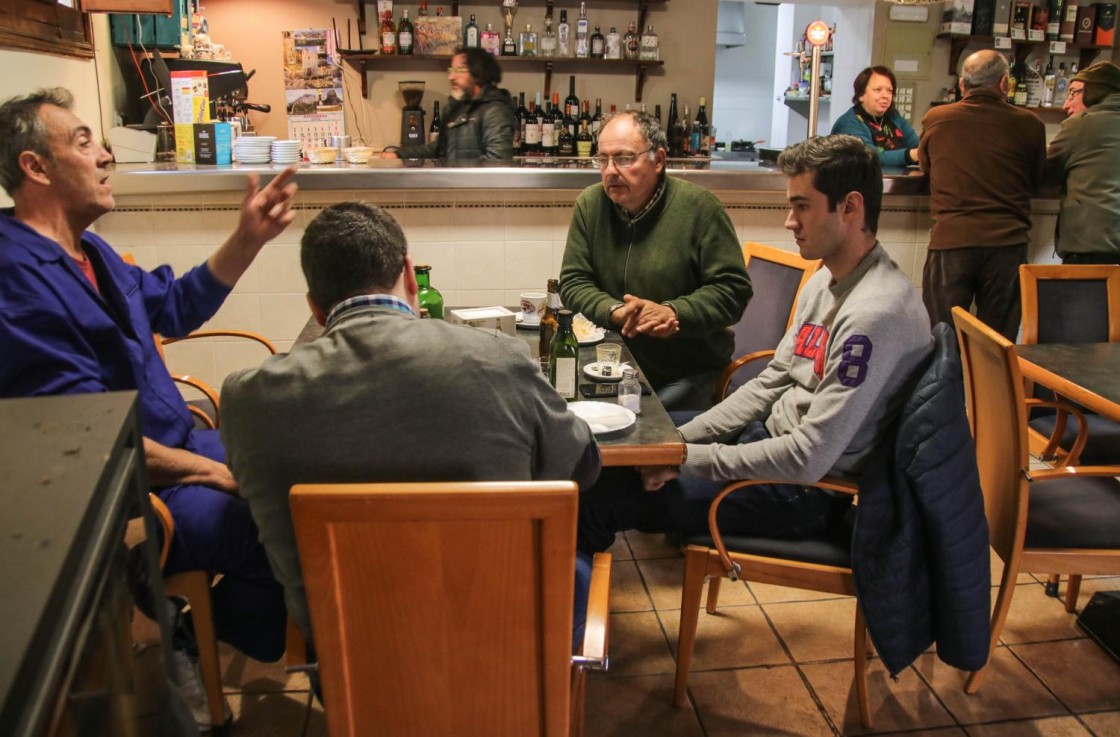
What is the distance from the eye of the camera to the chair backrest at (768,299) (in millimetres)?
2912

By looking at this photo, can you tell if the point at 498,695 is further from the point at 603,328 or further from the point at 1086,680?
the point at 1086,680

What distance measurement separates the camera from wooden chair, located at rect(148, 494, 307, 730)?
5.86ft

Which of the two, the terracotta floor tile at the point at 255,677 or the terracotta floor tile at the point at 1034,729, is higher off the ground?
the terracotta floor tile at the point at 1034,729

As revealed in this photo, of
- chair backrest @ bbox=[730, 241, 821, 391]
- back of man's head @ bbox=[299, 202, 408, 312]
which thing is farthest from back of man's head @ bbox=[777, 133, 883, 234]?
back of man's head @ bbox=[299, 202, 408, 312]

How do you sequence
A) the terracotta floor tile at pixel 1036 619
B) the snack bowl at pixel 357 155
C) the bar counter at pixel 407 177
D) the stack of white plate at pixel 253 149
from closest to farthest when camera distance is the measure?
1. the terracotta floor tile at pixel 1036 619
2. the bar counter at pixel 407 177
3. the stack of white plate at pixel 253 149
4. the snack bowl at pixel 357 155

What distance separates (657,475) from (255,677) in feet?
3.75

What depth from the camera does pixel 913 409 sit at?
1759mm

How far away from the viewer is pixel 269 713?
84.5 inches

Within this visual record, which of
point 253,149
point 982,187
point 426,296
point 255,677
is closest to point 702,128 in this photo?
point 982,187

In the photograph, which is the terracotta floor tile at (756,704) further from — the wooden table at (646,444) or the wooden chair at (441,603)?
the wooden chair at (441,603)

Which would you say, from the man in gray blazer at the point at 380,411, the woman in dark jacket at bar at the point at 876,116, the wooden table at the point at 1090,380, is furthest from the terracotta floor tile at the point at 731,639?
the woman in dark jacket at bar at the point at 876,116

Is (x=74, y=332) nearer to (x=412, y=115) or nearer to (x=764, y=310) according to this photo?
(x=764, y=310)

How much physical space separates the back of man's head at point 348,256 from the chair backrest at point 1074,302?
2265 millimetres

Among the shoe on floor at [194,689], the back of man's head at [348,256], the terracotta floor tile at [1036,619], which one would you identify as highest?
the back of man's head at [348,256]
